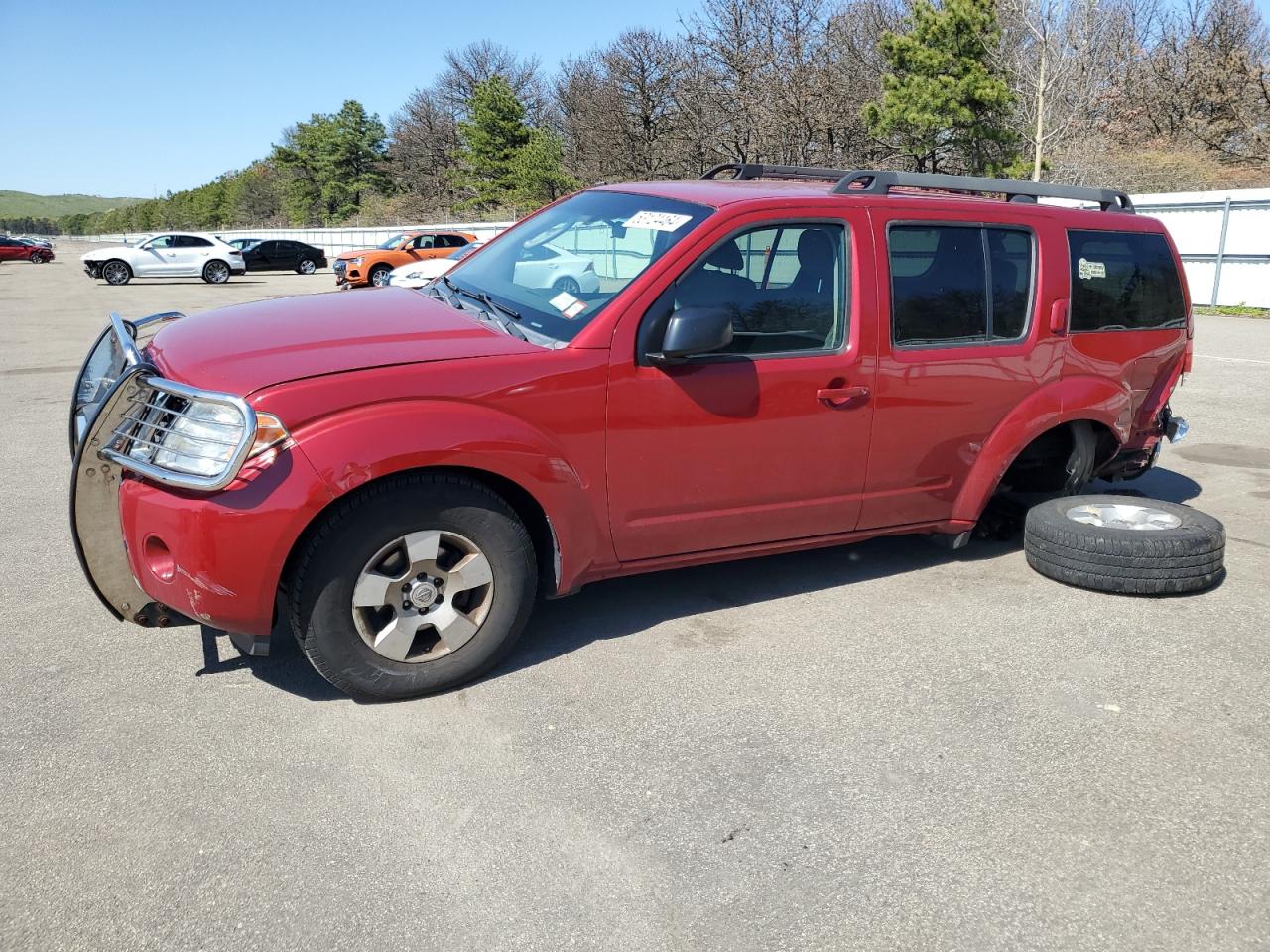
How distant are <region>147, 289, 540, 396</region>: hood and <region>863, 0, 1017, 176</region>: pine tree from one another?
96.0 ft

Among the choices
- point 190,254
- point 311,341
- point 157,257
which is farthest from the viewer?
point 190,254

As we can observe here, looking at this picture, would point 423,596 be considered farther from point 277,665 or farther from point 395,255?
point 395,255

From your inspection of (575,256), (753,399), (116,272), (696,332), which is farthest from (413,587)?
(116,272)

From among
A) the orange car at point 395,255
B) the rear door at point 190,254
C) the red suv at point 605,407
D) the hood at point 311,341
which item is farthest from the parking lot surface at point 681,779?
the rear door at point 190,254

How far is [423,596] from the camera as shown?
11.3ft

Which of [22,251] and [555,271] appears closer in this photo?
[555,271]

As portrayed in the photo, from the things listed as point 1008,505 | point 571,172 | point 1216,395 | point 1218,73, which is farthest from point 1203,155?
point 1008,505

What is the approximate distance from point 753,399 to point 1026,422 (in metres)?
1.55

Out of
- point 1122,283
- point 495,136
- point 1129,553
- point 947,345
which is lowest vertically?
point 1129,553

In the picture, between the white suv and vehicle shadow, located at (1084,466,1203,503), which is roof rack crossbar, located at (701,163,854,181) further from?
the white suv

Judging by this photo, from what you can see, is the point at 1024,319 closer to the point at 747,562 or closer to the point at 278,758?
the point at 747,562

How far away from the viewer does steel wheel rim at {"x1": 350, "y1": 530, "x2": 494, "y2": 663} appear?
3.36 meters

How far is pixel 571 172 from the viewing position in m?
51.3

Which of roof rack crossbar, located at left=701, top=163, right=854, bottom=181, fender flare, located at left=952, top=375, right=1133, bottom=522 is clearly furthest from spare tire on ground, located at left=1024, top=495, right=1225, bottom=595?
roof rack crossbar, located at left=701, top=163, right=854, bottom=181
